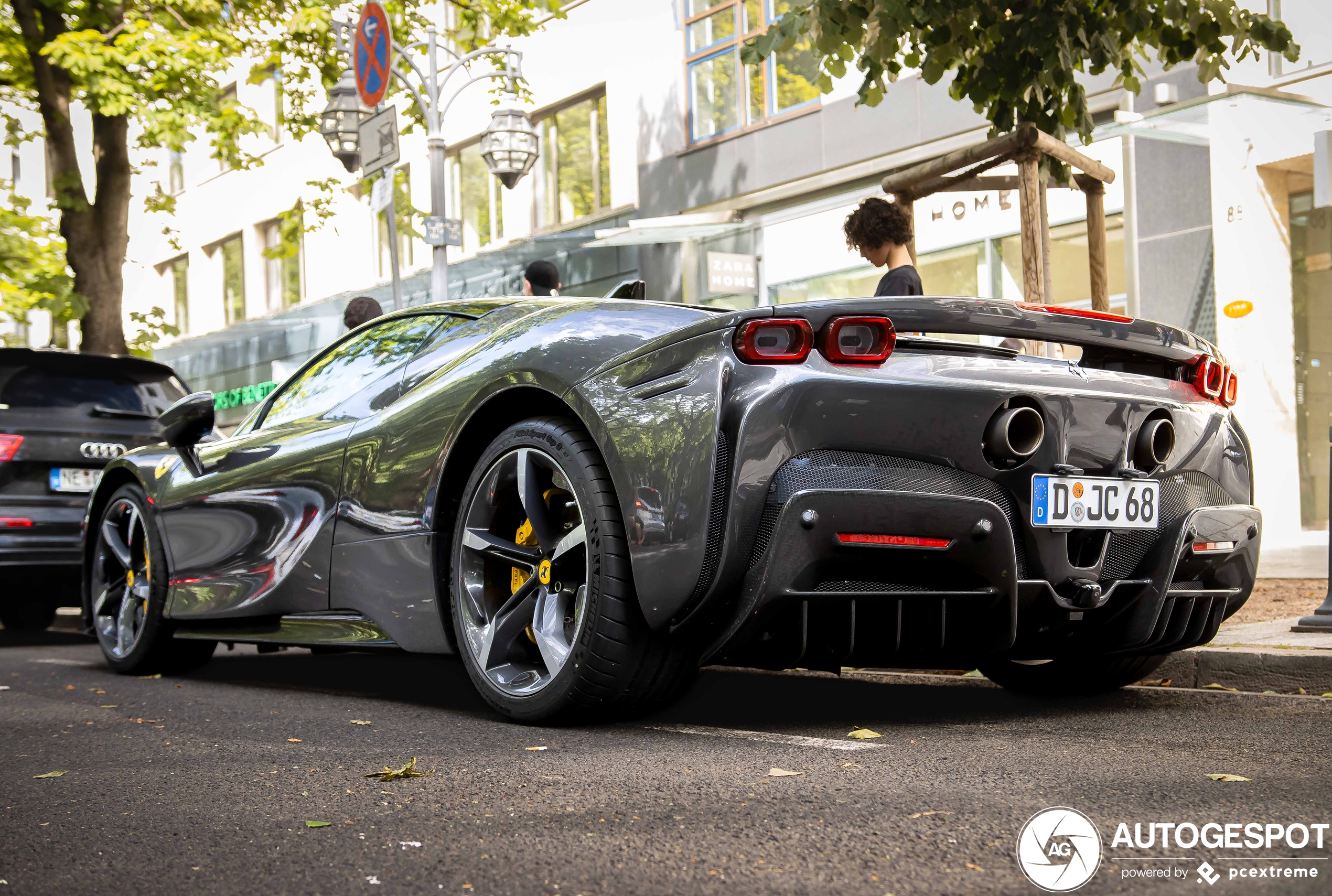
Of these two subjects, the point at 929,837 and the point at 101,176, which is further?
the point at 101,176

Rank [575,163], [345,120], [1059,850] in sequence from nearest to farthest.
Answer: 1. [1059,850]
2. [345,120]
3. [575,163]

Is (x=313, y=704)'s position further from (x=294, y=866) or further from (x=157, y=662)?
(x=294, y=866)

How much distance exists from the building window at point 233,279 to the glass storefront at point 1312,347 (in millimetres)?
22548

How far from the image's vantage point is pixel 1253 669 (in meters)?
4.77

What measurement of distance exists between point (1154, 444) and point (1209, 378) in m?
0.38

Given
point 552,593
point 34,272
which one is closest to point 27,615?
point 34,272

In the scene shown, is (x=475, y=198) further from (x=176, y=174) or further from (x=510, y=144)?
(x=176, y=174)

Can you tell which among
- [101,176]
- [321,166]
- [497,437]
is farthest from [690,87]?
[497,437]

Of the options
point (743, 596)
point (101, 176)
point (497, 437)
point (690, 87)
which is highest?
point (690, 87)

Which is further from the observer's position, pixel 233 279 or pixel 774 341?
pixel 233 279

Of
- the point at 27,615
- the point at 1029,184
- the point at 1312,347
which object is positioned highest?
the point at 1029,184

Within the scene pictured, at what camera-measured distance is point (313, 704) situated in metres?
4.80

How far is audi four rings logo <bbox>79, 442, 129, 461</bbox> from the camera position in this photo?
27.6 ft

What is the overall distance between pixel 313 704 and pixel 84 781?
145 centimetres
